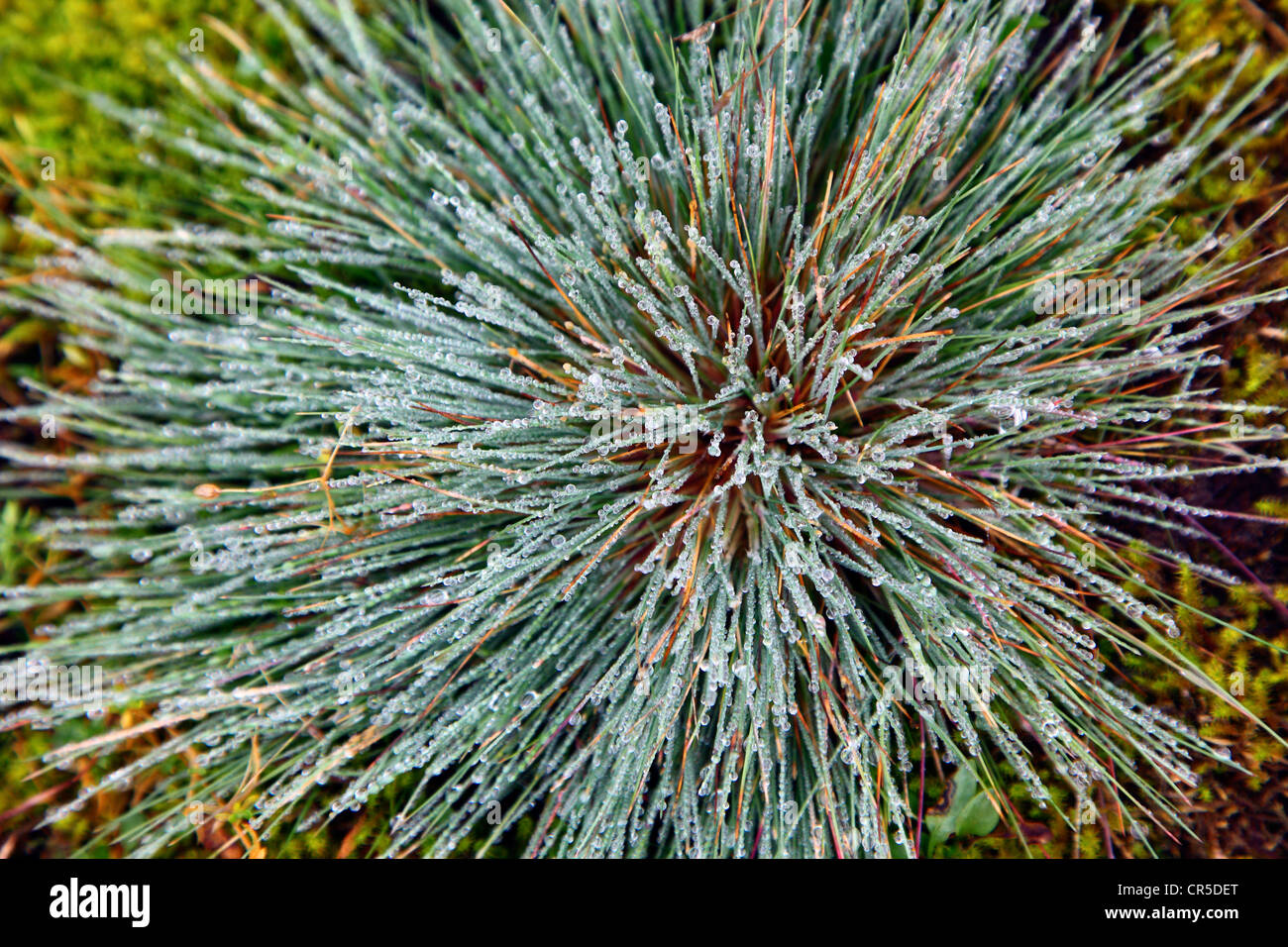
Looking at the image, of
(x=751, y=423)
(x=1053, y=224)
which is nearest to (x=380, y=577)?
(x=751, y=423)

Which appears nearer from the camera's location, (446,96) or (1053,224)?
(1053,224)

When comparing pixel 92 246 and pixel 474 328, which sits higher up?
pixel 92 246

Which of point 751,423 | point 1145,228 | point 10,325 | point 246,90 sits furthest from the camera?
point 10,325

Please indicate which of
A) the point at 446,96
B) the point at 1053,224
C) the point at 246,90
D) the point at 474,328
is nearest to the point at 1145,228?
the point at 1053,224

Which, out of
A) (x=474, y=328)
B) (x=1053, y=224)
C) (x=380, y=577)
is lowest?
(x=380, y=577)

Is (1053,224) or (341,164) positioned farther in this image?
(341,164)

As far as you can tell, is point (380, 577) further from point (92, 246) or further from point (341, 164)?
point (92, 246)

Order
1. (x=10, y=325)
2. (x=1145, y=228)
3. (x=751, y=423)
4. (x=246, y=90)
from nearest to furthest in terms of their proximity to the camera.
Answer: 1. (x=751, y=423)
2. (x=1145, y=228)
3. (x=246, y=90)
4. (x=10, y=325)
